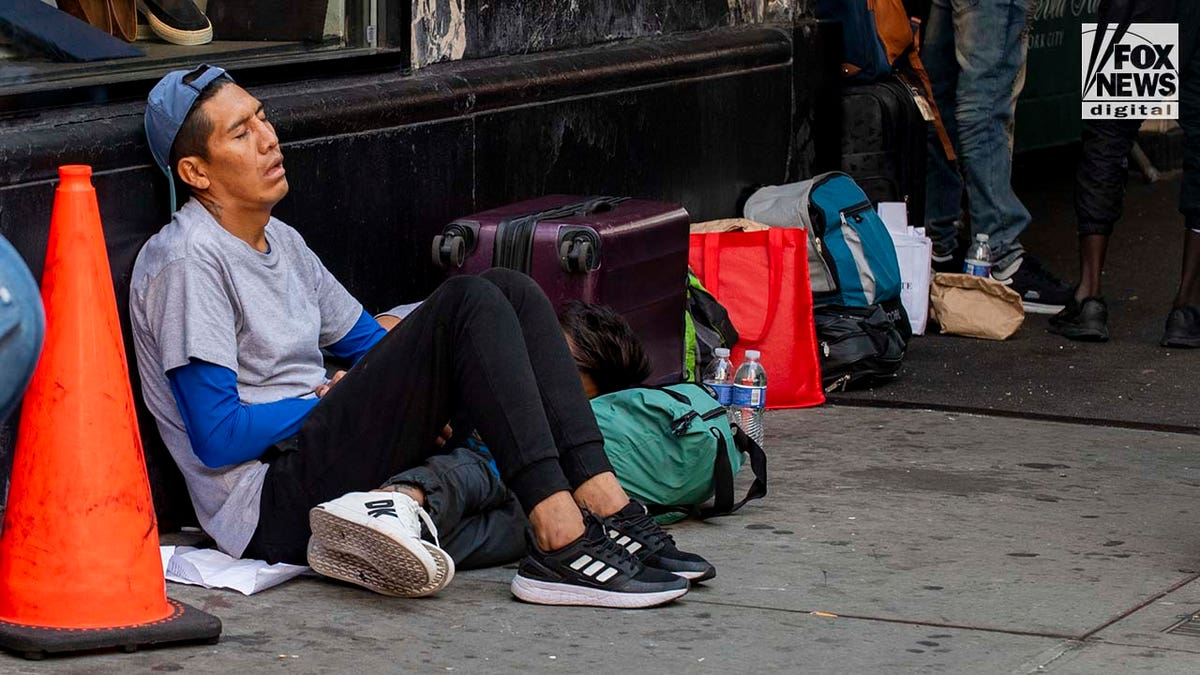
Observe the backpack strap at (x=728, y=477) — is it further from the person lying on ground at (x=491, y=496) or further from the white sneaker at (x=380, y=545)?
the white sneaker at (x=380, y=545)

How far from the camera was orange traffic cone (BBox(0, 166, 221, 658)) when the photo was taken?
133 inches

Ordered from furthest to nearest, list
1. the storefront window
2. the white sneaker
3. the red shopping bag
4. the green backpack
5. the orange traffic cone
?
1. the red shopping bag
2. the green backpack
3. the storefront window
4. the white sneaker
5. the orange traffic cone

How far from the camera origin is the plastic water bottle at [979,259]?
7.32 metres

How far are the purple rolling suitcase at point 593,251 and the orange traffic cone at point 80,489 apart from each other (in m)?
1.69

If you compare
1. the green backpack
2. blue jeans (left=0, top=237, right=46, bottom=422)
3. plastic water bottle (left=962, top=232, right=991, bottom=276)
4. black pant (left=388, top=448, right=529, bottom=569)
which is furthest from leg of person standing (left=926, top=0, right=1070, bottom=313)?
blue jeans (left=0, top=237, right=46, bottom=422)

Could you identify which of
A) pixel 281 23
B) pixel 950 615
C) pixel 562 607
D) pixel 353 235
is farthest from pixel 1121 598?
pixel 281 23

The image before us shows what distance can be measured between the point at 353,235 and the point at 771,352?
5.07 feet

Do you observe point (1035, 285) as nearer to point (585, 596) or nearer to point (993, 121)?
point (993, 121)

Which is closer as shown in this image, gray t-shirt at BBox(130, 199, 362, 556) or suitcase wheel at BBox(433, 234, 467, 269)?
gray t-shirt at BBox(130, 199, 362, 556)

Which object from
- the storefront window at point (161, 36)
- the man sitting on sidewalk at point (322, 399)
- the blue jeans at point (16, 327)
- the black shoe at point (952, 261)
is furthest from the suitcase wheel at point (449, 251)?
the black shoe at point (952, 261)

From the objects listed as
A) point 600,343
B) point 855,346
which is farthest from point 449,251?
point 855,346

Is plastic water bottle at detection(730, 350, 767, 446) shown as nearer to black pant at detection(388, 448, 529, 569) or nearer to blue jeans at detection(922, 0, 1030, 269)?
black pant at detection(388, 448, 529, 569)

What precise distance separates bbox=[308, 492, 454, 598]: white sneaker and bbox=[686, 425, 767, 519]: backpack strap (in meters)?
0.88

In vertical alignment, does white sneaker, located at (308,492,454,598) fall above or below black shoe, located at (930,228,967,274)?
above
